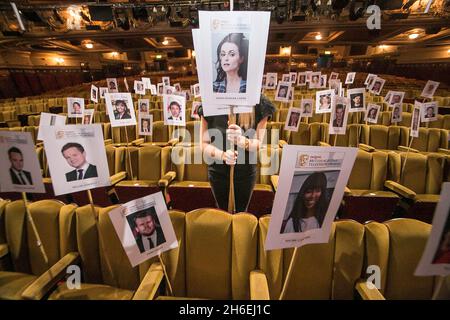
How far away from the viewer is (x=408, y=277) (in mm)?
1474

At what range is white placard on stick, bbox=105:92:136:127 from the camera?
300 centimetres

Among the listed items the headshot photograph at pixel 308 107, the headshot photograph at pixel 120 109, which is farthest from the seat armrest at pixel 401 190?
the headshot photograph at pixel 120 109

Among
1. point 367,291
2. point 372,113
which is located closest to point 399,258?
point 367,291

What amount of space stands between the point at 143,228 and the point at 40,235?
1.09 metres

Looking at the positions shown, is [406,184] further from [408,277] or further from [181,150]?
[181,150]

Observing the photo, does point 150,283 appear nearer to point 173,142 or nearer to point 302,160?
point 302,160

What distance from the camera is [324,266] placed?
149 cm

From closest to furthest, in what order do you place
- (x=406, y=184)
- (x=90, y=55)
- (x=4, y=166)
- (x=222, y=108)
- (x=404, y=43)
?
1. (x=222, y=108)
2. (x=4, y=166)
3. (x=406, y=184)
4. (x=404, y=43)
5. (x=90, y=55)

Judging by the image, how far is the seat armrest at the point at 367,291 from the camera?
1307mm

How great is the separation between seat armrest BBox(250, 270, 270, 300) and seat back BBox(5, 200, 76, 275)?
1.25 meters

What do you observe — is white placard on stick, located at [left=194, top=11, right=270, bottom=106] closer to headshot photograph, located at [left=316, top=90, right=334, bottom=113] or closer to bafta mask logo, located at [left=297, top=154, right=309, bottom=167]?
bafta mask logo, located at [left=297, top=154, right=309, bottom=167]

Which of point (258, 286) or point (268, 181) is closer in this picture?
point (258, 286)
